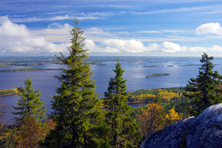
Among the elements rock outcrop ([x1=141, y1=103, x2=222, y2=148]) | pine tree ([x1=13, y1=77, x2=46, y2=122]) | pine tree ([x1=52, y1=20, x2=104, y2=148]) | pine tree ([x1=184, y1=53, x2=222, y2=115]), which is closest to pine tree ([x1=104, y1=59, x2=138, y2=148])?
pine tree ([x1=52, y1=20, x2=104, y2=148])

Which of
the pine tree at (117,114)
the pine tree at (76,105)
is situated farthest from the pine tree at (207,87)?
the pine tree at (76,105)

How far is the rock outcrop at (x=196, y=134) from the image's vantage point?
4.05 meters

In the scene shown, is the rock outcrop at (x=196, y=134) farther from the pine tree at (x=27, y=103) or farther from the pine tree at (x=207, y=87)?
the pine tree at (x=27, y=103)

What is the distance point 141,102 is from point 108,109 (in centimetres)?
8252

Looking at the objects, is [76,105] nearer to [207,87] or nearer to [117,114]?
[117,114]

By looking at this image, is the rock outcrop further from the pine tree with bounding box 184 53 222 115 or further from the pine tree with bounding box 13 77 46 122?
the pine tree with bounding box 13 77 46 122

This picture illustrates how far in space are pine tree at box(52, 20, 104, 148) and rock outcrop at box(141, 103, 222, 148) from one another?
6226 mm

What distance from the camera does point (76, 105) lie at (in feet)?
37.2

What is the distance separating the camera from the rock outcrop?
4.05 metres

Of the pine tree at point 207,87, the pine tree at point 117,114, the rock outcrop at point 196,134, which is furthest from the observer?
the pine tree at point 117,114

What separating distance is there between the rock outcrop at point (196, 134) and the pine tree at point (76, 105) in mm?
6226

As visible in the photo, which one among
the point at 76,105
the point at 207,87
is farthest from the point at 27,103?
the point at 207,87

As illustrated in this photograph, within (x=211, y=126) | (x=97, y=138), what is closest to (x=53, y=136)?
(x=97, y=138)

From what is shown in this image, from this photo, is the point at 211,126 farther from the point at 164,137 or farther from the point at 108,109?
the point at 108,109
